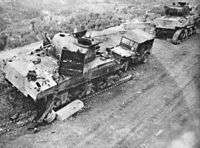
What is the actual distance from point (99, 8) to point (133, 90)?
15316mm

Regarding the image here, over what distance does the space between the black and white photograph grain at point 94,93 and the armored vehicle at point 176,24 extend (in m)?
1.50

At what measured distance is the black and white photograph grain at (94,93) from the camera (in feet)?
35.6

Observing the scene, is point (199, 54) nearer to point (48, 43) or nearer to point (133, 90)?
point (133, 90)

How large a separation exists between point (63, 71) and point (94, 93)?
7.99 feet

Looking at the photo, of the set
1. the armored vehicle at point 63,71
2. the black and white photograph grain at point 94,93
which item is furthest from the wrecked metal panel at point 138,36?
the armored vehicle at point 63,71

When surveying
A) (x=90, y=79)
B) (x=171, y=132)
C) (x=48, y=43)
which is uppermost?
(x=48, y=43)

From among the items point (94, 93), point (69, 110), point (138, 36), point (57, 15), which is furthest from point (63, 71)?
point (57, 15)

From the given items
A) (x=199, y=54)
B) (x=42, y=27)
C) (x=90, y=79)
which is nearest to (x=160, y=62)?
(x=199, y=54)

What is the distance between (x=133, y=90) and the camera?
14.3m

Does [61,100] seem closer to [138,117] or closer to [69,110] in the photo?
[69,110]

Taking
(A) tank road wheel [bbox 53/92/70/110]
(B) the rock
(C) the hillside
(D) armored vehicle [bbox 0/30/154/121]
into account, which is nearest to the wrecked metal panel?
(D) armored vehicle [bbox 0/30/154/121]

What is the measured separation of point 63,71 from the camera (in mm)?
11836

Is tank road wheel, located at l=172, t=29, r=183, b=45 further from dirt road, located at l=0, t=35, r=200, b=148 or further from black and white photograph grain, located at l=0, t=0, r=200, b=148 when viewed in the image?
dirt road, located at l=0, t=35, r=200, b=148

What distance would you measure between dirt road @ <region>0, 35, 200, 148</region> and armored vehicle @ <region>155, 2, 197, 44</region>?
12.6 ft
